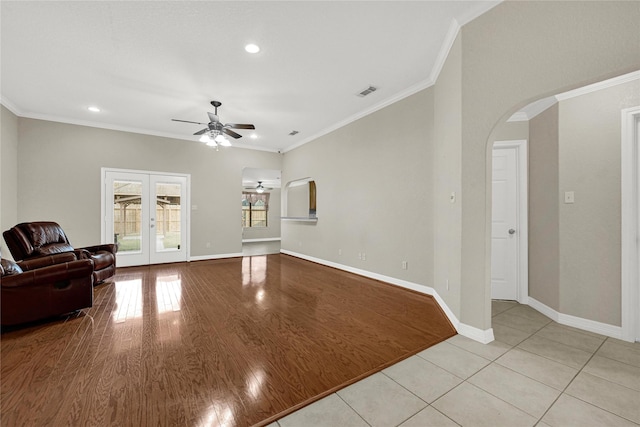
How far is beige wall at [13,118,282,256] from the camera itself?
196 inches

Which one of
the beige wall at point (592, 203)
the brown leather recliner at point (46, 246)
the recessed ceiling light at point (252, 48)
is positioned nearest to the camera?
the beige wall at point (592, 203)

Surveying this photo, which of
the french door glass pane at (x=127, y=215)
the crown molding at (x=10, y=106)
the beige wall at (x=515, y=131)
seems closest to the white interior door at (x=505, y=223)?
the beige wall at (x=515, y=131)

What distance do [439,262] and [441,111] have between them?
6.48 ft

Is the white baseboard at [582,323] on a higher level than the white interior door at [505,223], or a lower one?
lower

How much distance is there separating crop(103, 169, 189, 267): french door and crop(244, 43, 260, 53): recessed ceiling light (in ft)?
14.4

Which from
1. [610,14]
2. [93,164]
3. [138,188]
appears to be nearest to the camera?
[610,14]

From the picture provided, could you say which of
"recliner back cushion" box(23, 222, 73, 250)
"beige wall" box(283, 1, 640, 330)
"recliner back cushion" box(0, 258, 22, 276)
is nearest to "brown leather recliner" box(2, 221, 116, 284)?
"recliner back cushion" box(23, 222, 73, 250)

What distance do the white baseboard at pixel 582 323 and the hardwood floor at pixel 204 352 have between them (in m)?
1.22

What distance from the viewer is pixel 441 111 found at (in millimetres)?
3229

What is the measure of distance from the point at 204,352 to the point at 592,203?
4.14 m

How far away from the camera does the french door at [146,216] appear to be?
562cm

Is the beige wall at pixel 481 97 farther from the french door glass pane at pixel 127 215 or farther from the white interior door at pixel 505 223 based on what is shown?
the french door glass pane at pixel 127 215

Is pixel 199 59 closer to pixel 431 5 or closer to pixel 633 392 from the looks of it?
pixel 431 5

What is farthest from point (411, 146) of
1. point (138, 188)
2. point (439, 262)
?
point (138, 188)
